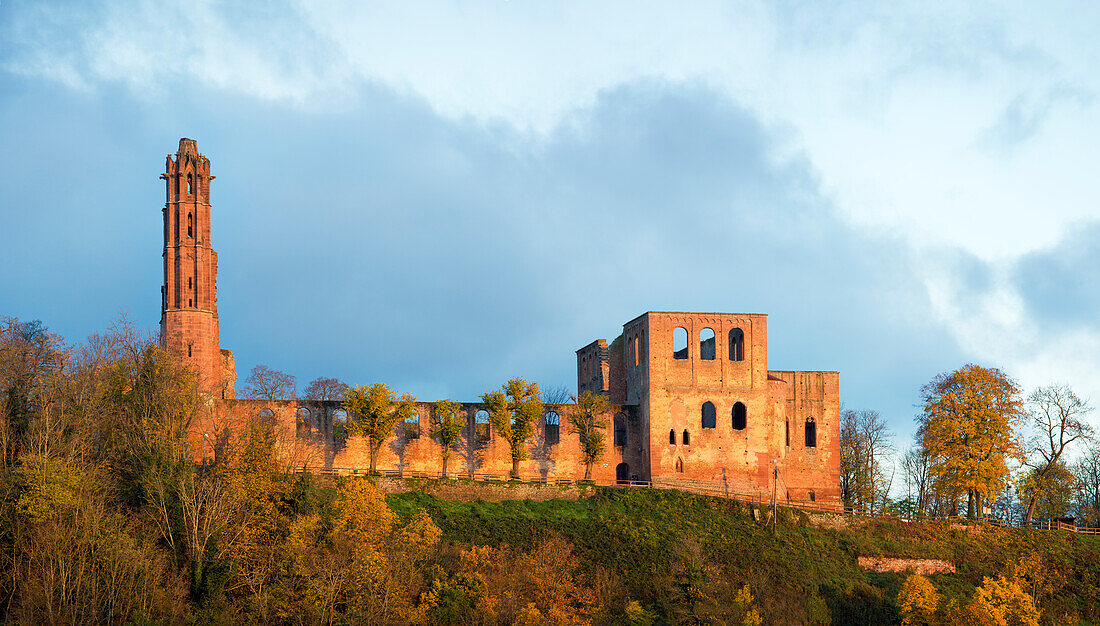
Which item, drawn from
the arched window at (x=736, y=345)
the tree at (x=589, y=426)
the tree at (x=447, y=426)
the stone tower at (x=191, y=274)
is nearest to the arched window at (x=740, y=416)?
the arched window at (x=736, y=345)

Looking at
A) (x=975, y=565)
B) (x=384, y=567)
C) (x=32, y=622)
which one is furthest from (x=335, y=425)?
(x=975, y=565)

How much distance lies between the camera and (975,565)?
50.1 metres

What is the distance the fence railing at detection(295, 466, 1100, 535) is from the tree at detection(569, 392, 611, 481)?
122 centimetres

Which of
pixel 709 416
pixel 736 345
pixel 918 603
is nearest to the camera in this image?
pixel 918 603

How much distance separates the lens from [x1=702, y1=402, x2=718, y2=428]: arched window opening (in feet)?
191

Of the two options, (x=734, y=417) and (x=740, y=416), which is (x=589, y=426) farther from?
(x=740, y=416)

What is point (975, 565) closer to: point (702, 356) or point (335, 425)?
point (702, 356)

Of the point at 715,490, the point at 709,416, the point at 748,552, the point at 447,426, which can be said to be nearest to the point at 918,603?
the point at 748,552

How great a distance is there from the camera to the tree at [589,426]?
56.8 metres

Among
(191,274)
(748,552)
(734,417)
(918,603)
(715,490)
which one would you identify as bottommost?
(918,603)

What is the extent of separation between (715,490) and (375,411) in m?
16.4

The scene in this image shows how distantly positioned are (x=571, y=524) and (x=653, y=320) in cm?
1286

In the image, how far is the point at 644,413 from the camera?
57.9 metres

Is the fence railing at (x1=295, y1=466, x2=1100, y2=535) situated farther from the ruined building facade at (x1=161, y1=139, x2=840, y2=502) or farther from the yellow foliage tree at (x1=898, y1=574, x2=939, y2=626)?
the yellow foliage tree at (x1=898, y1=574, x2=939, y2=626)
